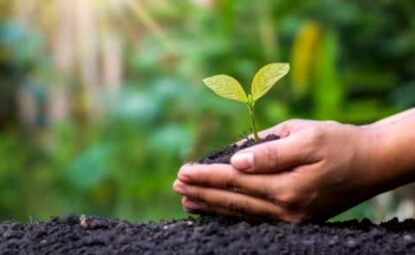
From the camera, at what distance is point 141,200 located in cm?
258

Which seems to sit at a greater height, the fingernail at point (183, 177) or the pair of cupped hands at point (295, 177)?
the fingernail at point (183, 177)

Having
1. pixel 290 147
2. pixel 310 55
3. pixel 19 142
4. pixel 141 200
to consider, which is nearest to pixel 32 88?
pixel 19 142

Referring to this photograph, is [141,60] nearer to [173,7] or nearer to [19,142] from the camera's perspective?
[173,7]

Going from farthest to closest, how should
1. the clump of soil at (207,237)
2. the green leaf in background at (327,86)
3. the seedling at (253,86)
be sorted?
1. the green leaf in background at (327,86)
2. the seedling at (253,86)
3. the clump of soil at (207,237)

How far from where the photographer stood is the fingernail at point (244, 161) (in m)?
0.87

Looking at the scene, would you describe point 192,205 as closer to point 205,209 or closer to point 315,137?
point 205,209

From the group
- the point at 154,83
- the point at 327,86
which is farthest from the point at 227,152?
the point at 154,83

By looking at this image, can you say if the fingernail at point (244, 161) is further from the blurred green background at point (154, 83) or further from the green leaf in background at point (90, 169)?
the green leaf in background at point (90, 169)

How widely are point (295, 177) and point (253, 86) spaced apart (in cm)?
13

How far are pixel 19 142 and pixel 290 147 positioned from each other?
2.14 meters

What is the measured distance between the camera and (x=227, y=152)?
97 centimetres

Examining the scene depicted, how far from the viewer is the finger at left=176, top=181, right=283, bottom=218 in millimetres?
893

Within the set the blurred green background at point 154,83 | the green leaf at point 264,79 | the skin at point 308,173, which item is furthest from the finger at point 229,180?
the blurred green background at point 154,83

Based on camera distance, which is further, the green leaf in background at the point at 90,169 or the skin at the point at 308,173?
the green leaf in background at the point at 90,169
